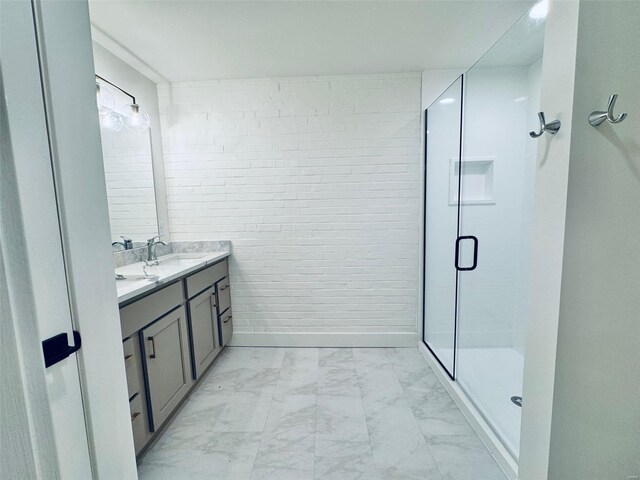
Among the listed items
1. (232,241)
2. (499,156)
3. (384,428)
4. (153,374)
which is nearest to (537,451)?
(384,428)

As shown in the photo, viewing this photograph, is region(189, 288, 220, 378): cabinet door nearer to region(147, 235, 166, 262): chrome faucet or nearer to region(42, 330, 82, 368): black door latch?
region(147, 235, 166, 262): chrome faucet

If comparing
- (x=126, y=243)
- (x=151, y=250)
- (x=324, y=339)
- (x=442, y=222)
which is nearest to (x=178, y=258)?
(x=151, y=250)

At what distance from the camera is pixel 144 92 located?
2424 millimetres

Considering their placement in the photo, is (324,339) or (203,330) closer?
(203,330)

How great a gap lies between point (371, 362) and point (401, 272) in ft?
2.88

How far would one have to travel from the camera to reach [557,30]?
0.91 meters

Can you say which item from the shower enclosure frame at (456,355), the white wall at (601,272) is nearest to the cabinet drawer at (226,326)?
the shower enclosure frame at (456,355)

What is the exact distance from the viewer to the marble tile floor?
4.76 feet

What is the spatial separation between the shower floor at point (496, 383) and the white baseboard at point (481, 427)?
0.10ft

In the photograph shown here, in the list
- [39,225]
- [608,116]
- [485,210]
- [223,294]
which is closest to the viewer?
[39,225]

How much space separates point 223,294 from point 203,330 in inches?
17.5

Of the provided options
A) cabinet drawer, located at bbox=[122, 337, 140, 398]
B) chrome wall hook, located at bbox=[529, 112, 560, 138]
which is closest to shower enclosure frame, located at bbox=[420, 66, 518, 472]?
chrome wall hook, located at bbox=[529, 112, 560, 138]

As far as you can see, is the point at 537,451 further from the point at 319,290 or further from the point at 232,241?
the point at 232,241

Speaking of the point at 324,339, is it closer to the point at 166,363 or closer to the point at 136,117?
the point at 166,363
